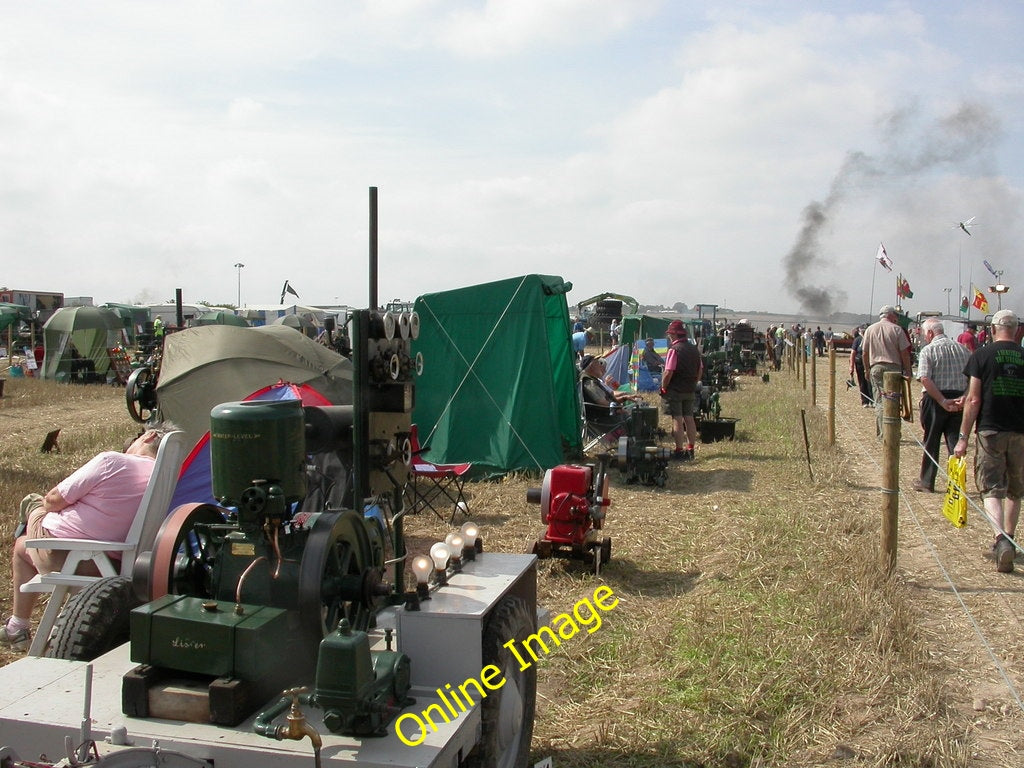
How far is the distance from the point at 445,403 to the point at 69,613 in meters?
7.09

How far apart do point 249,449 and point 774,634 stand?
3.28 m

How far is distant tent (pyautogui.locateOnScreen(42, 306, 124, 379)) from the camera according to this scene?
22.4 metres

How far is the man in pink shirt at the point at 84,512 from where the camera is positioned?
481 centimetres

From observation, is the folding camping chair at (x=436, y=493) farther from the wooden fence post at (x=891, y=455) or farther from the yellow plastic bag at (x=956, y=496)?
the yellow plastic bag at (x=956, y=496)

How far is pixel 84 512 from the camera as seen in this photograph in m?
4.83

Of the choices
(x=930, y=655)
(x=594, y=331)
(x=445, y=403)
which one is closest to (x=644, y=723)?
(x=930, y=655)

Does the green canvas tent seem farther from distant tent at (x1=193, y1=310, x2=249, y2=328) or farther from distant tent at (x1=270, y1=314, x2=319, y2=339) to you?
distant tent at (x1=193, y1=310, x2=249, y2=328)

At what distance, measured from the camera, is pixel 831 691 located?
419 centimetres

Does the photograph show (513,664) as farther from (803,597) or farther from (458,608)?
(803,597)

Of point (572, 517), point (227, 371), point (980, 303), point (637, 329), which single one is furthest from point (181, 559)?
point (980, 303)

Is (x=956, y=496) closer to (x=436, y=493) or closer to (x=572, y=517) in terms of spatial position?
(x=572, y=517)

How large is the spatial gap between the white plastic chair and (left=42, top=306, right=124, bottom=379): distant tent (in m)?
19.5

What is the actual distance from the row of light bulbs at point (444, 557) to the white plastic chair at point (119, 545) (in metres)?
2.11

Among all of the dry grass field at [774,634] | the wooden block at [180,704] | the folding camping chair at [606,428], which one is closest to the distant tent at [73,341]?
the dry grass field at [774,634]
